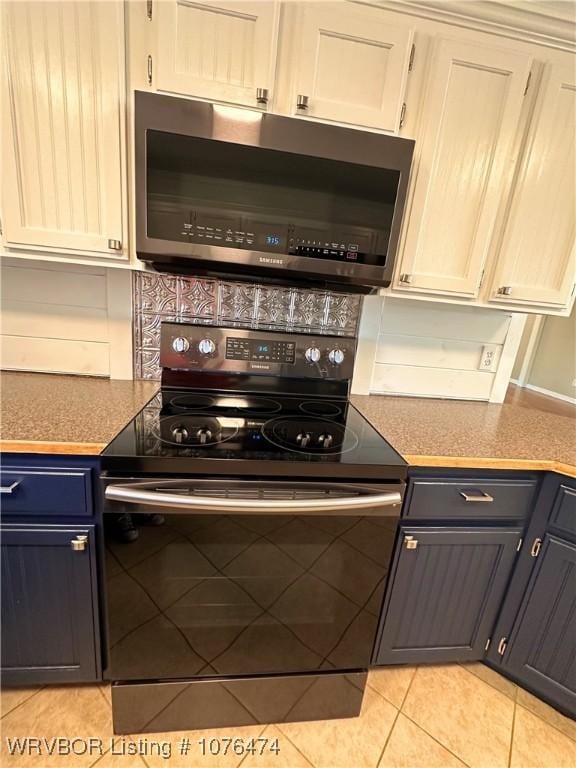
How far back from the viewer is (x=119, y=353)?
144 centimetres

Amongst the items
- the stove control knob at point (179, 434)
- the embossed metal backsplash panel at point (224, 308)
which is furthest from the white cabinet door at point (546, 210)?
the stove control knob at point (179, 434)

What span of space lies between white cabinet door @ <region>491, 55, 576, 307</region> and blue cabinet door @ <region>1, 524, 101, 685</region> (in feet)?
5.52

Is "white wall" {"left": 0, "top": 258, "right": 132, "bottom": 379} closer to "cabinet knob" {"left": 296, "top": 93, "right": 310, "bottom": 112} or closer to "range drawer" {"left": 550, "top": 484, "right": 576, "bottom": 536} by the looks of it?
"cabinet knob" {"left": 296, "top": 93, "right": 310, "bottom": 112}

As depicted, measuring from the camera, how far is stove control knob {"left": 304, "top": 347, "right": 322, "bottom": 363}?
1.44 m

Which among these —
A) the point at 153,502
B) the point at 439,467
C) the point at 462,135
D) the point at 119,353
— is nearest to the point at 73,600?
the point at 153,502

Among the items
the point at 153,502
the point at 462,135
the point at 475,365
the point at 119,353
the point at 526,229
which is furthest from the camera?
the point at 475,365

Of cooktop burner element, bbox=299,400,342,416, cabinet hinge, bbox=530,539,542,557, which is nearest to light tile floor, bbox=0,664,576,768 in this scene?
cabinet hinge, bbox=530,539,542,557

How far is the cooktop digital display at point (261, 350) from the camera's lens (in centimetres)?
139

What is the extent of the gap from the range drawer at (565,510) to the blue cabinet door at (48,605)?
1.45 metres

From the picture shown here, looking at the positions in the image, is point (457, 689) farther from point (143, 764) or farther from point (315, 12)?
point (315, 12)

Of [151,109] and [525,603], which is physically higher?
[151,109]

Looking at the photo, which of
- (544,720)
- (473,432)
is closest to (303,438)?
(473,432)

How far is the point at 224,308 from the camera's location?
146 cm

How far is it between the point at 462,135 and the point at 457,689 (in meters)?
2.03
